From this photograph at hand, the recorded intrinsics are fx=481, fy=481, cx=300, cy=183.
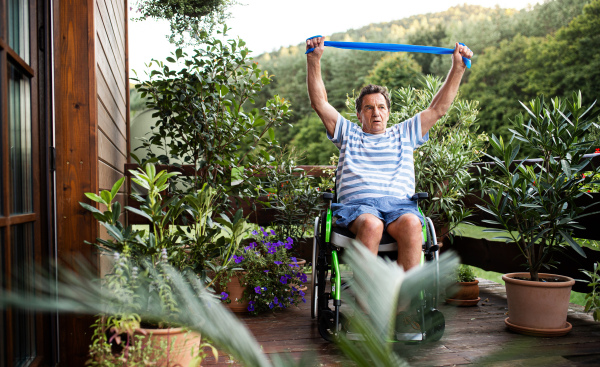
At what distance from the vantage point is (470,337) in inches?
85.0

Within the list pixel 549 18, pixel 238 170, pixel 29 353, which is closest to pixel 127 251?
pixel 29 353

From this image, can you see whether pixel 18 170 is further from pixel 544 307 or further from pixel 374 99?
pixel 544 307

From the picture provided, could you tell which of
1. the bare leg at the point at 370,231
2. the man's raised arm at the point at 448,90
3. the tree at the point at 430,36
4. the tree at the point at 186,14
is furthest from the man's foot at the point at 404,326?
the tree at the point at 430,36

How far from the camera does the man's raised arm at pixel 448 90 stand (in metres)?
2.41

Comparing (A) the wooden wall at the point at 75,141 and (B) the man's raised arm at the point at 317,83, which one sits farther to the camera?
(B) the man's raised arm at the point at 317,83

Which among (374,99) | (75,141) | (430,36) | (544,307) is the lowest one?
(544,307)

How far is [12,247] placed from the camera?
1327mm

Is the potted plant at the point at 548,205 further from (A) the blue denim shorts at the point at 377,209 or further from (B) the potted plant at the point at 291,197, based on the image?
(B) the potted plant at the point at 291,197

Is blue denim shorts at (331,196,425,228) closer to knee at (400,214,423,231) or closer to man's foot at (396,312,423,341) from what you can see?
knee at (400,214,423,231)

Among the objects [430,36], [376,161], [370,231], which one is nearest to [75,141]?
[370,231]

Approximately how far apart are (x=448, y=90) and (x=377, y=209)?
776mm

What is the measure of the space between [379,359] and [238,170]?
2.54 meters

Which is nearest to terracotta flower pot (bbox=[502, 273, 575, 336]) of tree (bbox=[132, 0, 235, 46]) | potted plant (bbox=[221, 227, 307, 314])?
potted plant (bbox=[221, 227, 307, 314])

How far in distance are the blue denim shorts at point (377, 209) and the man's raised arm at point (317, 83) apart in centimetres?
49
